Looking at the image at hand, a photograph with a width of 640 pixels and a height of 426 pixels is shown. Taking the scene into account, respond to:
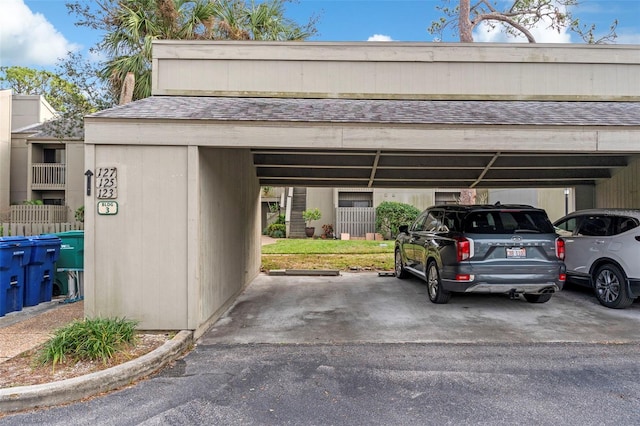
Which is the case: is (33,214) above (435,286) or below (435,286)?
above

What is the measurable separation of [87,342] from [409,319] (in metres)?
4.43

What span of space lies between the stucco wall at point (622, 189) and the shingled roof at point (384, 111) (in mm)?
1580

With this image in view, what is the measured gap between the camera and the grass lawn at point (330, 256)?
41.8 feet

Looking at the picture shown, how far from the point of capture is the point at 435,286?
755cm

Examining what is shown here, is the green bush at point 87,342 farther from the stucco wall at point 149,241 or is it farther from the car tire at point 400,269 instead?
the car tire at point 400,269

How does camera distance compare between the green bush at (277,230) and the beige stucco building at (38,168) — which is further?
the green bush at (277,230)

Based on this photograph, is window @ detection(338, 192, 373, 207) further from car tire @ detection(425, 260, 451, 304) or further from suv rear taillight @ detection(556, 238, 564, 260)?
suv rear taillight @ detection(556, 238, 564, 260)

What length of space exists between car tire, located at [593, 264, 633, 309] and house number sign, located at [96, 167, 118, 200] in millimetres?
7894

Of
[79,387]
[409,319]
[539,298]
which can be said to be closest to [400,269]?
[539,298]

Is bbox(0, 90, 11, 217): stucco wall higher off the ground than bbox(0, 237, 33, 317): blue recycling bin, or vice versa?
bbox(0, 90, 11, 217): stucco wall

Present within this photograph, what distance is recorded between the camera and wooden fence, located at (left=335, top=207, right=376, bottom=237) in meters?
21.9

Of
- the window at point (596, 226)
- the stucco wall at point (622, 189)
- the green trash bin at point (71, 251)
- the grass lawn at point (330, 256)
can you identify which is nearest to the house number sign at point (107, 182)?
the green trash bin at point (71, 251)

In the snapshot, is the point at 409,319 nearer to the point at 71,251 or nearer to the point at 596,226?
the point at 596,226

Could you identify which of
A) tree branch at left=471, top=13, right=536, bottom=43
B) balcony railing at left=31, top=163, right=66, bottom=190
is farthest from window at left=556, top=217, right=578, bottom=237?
balcony railing at left=31, top=163, right=66, bottom=190
